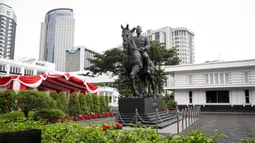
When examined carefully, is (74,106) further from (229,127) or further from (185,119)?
(229,127)

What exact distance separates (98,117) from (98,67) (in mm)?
9885

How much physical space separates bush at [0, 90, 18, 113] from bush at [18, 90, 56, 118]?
105cm

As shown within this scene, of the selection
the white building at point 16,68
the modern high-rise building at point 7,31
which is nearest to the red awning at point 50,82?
the white building at point 16,68

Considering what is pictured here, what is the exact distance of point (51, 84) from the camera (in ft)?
58.0

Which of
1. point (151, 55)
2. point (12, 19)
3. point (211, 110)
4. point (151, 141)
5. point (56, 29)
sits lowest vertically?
point (211, 110)

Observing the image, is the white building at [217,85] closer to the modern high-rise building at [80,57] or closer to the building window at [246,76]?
the building window at [246,76]

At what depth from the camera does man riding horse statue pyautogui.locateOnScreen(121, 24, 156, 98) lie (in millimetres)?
9867

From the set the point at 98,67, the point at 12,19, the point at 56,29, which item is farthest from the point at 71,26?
the point at 98,67

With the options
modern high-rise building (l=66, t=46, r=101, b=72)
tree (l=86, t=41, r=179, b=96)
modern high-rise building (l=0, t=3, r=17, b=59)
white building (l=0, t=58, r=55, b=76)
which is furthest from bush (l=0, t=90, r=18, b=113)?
modern high-rise building (l=0, t=3, r=17, b=59)

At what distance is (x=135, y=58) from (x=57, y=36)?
112038mm

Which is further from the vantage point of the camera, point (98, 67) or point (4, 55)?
point (4, 55)

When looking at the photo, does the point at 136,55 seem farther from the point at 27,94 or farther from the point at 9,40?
the point at 9,40

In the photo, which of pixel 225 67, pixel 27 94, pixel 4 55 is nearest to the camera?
pixel 27 94

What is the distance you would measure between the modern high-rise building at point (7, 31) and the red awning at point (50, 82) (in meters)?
64.3
